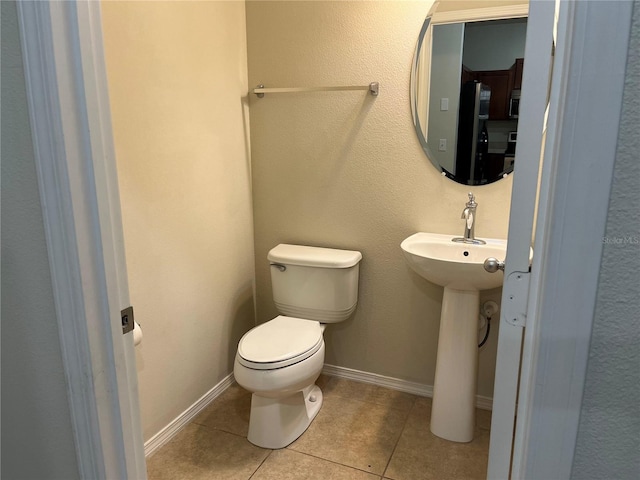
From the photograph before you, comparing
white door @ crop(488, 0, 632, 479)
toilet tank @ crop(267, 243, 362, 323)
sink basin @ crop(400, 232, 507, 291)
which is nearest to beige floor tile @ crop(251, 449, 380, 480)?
toilet tank @ crop(267, 243, 362, 323)

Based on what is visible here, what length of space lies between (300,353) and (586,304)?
143cm

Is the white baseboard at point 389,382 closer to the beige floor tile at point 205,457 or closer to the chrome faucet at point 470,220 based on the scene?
the beige floor tile at point 205,457

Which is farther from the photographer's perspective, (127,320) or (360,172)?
(360,172)

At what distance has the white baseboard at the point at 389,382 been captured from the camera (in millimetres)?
2277

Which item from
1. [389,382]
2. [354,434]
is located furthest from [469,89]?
[354,434]

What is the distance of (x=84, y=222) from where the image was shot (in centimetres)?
84

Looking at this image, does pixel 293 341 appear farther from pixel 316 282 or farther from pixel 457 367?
pixel 457 367

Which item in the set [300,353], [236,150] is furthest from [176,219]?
[300,353]

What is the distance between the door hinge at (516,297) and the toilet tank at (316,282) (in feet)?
4.80

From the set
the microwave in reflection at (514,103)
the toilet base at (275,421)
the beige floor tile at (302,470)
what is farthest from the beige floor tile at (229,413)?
the microwave in reflection at (514,103)

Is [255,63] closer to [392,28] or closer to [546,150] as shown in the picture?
[392,28]

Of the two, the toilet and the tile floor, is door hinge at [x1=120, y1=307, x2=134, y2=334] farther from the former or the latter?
the tile floor

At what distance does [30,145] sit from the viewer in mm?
837

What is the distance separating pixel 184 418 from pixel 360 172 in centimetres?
141
